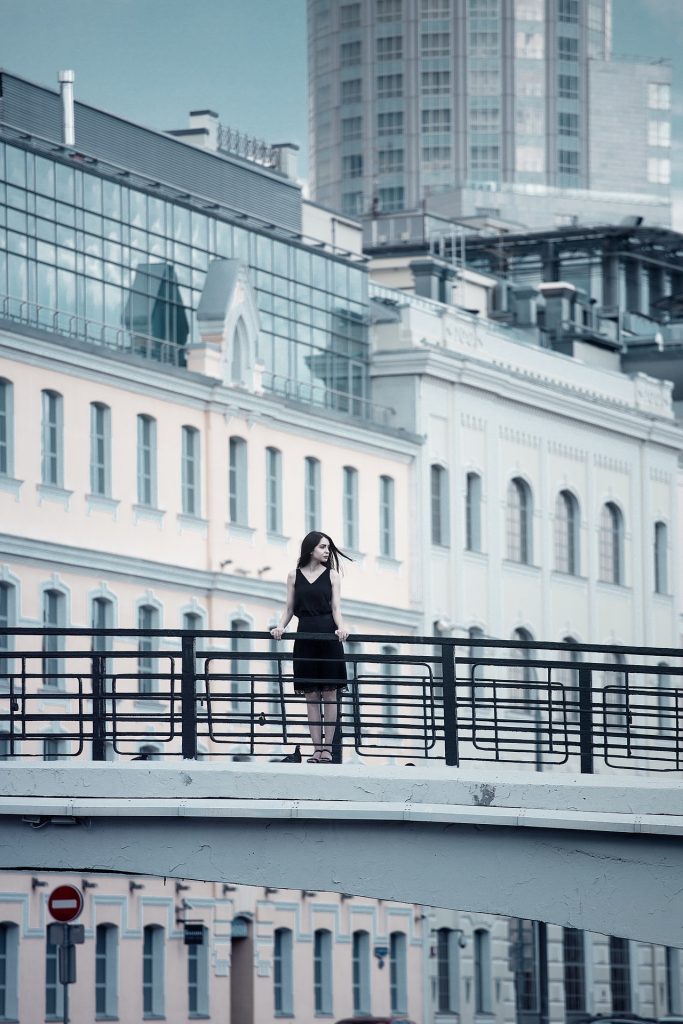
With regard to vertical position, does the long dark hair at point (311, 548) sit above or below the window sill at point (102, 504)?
below

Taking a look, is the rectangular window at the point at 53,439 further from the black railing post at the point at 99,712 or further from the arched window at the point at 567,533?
the black railing post at the point at 99,712

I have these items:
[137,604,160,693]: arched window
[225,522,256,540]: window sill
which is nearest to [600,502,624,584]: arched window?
[225,522,256,540]: window sill

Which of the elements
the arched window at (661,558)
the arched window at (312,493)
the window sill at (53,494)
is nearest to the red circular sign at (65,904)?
the window sill at (53,494)

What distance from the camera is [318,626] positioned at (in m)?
26.6

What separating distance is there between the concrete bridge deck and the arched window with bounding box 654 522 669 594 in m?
60.4

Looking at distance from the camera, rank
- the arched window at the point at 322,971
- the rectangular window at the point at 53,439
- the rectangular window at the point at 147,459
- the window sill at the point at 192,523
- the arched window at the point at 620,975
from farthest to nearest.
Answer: the arched window at the point at 620,975 < the arched window at the point at 322,971 < the window sill at the point at 192,523 < the rectangular window at the point at 147,459 < the rectangular window at the point at 53,439

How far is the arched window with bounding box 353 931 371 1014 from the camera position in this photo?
220ft

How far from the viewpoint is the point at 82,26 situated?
13000cm

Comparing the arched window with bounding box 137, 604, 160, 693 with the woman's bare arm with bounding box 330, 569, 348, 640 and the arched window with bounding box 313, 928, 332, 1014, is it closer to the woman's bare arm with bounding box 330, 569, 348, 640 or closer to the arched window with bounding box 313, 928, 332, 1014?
the arched window with bounding box 313, 928, 332, 1014

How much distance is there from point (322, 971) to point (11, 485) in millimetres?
14926

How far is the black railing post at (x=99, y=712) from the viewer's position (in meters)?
25.8

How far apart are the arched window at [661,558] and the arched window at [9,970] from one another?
3197 cm

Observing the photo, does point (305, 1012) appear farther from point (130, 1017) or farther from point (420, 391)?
point (420, 391)

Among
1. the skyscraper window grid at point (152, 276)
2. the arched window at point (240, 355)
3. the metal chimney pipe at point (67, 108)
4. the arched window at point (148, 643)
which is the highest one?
the metal chimney pipe at point (67, 108)
